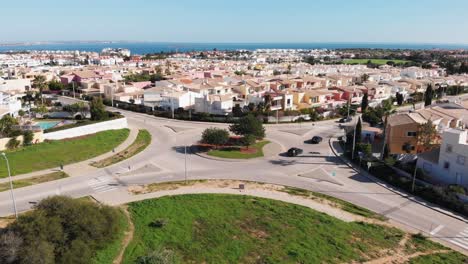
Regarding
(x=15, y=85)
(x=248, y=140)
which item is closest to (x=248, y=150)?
(x=248, y=140)

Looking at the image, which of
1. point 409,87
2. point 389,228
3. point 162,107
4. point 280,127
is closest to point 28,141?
point 162,107

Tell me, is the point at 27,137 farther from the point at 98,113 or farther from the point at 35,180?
the point at 98,113

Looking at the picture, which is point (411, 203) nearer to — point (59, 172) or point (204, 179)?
point (204, 179)

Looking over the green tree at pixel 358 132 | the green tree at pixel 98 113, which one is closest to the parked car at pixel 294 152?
the green tree at pixel 358 132

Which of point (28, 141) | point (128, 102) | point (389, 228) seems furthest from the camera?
point (128, 102)

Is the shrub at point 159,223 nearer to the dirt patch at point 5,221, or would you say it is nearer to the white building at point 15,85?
the dirt patch at point 5,221

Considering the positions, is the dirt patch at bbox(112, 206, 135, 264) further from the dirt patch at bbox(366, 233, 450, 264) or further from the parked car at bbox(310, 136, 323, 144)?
the parked car at bbox(310, 136, 323, 144)

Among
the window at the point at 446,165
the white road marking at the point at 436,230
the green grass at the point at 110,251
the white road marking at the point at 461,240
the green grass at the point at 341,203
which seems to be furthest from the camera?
the window at the point at 446,165
